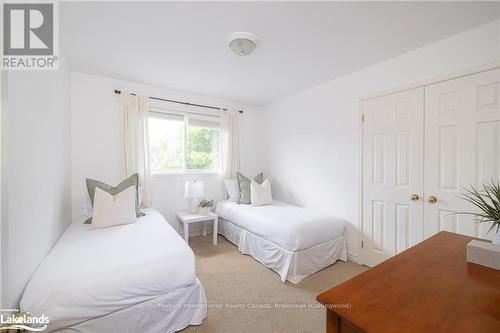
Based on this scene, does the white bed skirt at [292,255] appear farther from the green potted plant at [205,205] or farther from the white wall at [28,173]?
the white wall at [28,173]

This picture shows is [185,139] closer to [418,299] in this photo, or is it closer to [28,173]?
[28,173]

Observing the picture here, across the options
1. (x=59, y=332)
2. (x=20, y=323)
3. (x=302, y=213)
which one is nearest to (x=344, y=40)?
(x=302, y=213)

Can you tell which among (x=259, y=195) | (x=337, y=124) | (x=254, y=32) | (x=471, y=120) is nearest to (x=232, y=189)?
(x=259, y=195)

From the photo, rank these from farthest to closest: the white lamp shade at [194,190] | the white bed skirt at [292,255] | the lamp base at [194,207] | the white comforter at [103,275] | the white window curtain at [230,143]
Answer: the white window curtain at [230,143] → the lamp base at [194,207] → the white lamp shade at [194,190] → the white bed skirt at [292,255] → the white comforter at [103,275]

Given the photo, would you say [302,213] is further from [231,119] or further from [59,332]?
[59,332]

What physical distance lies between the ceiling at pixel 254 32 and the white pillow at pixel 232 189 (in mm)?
1738

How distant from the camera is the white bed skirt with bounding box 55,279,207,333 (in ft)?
4.22

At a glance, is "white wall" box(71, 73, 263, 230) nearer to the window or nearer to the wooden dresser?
the window

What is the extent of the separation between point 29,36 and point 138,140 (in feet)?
5.47

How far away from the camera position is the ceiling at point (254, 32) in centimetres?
158

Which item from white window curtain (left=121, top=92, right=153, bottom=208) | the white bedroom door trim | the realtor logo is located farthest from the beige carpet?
the realtor logo

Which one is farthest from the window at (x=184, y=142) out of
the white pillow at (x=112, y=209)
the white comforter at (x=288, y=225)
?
the white comforter at (x=288, y=225)

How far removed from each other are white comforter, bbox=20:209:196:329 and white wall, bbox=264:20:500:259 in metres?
2.14

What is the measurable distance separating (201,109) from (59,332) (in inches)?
123
